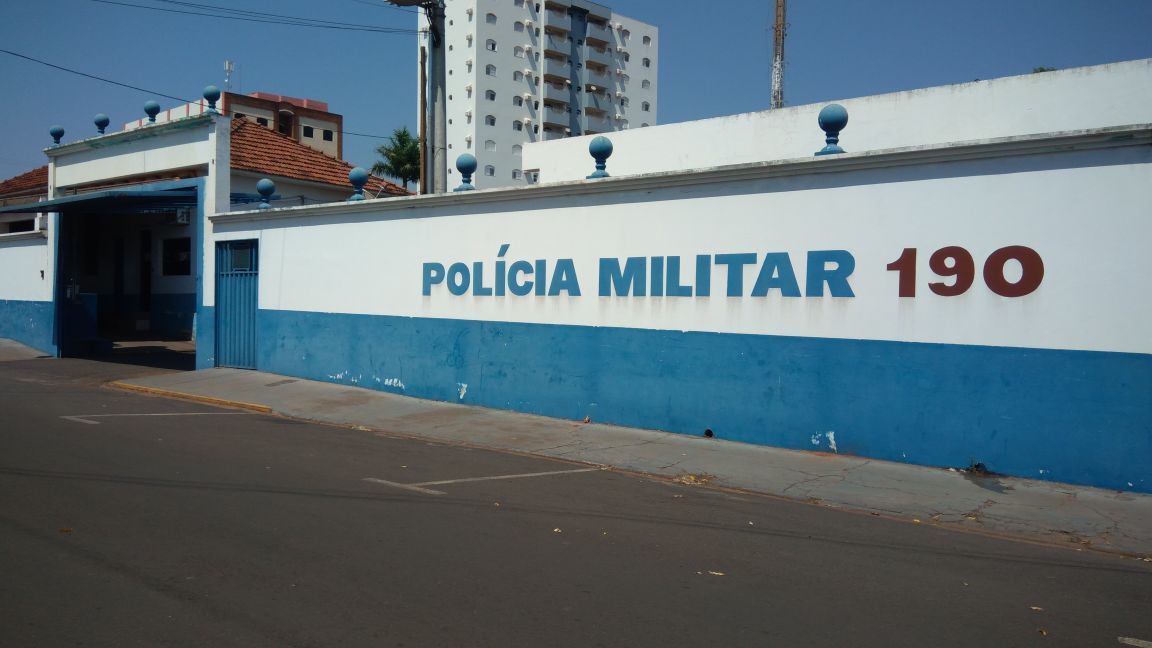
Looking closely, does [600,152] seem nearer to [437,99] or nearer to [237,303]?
[437,99]

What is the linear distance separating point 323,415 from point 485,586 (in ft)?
32.0

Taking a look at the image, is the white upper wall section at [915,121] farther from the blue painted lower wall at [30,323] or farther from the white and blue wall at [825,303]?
the blue painted lower wall at [30,323]

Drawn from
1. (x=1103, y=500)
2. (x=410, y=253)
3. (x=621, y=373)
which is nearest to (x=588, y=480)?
(x=621, y=373)

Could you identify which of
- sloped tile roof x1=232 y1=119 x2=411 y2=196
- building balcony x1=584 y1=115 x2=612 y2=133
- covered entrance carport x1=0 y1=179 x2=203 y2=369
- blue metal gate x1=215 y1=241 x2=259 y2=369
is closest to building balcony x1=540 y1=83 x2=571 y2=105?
building balcony x1=584 y1=115 x2=612 y2=133

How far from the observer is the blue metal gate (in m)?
19.6

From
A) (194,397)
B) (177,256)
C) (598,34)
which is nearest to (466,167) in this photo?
(194,397)

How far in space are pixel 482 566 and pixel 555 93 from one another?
92819 mm

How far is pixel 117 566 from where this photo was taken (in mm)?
5734

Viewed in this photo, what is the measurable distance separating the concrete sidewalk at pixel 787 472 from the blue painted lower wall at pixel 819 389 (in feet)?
0.86

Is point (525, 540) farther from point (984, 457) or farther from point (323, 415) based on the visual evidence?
point (323, 415)

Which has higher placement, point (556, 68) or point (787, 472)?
point (556, 68)

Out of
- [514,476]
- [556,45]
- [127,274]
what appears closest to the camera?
[514,476]

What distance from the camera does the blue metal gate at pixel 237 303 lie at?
64.4ft

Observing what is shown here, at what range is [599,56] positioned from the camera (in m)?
99.2
